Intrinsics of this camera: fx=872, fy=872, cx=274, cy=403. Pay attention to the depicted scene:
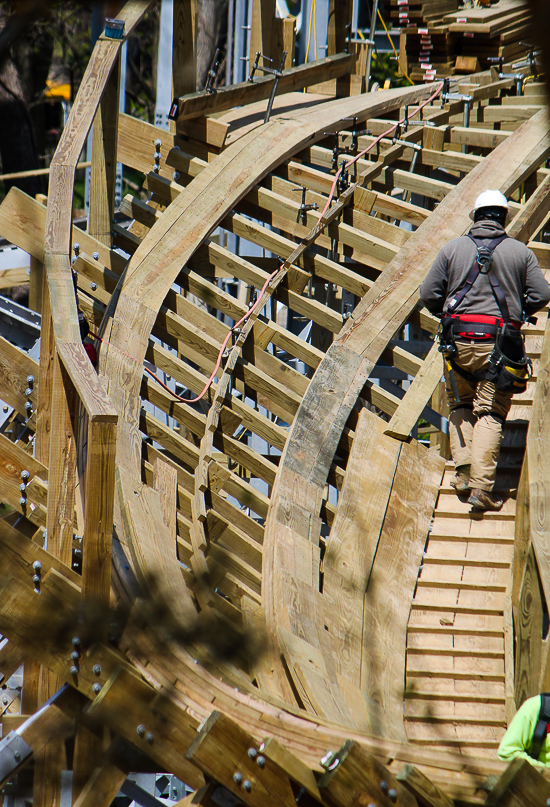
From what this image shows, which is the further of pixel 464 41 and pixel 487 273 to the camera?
pixel 464 41

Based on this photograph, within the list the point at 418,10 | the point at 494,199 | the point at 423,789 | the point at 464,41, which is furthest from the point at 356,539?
the point at 418,10

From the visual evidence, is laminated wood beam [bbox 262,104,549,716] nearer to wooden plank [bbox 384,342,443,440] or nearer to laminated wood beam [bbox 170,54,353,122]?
wooden plank [bbox 384,342,443,440]

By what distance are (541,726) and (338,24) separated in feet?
26.4

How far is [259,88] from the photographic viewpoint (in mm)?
8320

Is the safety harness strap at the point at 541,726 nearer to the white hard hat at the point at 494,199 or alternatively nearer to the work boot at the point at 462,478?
the work boot at the point at 462,478

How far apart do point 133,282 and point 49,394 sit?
7.41ft

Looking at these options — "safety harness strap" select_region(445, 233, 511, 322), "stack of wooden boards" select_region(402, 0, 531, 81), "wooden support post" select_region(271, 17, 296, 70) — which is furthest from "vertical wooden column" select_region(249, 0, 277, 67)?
"safety harness strap" select_region(445, 233, 511, 322)

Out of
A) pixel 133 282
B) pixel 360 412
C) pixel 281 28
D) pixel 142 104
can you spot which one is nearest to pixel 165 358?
pixel 133 282

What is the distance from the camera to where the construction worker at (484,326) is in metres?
5.66

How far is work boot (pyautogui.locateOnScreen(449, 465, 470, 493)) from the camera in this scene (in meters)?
5.85

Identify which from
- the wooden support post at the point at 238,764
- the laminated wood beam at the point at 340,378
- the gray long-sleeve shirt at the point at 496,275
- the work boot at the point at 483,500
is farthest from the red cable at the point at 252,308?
the wooden support post at the point at 238,764

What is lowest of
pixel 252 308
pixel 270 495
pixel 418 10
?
pixel 270 495

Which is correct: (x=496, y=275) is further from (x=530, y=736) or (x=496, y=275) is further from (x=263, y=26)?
(x=263, y=26)

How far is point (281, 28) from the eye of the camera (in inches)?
372
